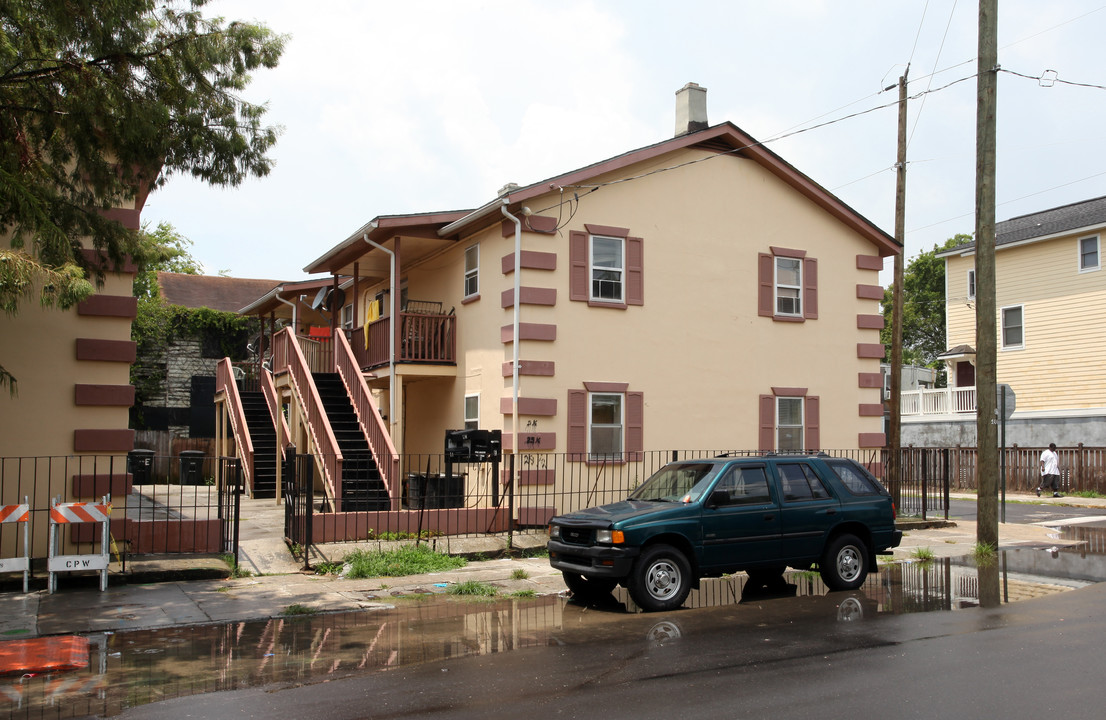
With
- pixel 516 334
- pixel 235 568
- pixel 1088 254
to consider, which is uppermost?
pixel 1088 254

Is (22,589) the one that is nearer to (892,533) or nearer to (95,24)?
(95,24)

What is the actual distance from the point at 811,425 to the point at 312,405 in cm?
1011

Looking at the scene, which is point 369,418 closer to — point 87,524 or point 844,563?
point 87,524

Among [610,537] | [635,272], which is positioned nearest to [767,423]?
[635,272]

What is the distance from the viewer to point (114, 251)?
1140 centimetres

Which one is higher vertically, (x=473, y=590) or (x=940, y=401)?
(x=940, y=401)

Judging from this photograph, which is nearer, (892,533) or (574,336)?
(892,533)

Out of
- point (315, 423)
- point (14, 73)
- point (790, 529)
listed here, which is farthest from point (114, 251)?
point (790, 529)

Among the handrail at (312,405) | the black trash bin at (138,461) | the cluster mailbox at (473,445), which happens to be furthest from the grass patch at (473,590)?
the black trash bin at (138,461)

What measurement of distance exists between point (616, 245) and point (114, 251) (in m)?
9.34

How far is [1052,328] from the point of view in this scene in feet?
106

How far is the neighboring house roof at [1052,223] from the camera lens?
31250 mm

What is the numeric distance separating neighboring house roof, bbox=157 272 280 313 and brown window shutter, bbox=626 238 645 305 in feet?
97.2

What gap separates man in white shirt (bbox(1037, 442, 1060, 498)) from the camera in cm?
2766
